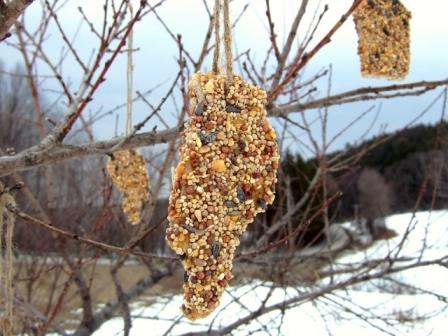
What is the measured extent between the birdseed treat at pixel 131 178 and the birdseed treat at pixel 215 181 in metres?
0.84

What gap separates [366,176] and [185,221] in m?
12.9

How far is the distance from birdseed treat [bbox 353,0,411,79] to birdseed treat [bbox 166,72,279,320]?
0.77 meters

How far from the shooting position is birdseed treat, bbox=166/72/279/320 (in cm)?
67

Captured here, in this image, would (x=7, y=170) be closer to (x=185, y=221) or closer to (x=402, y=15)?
(x=185, y=221)

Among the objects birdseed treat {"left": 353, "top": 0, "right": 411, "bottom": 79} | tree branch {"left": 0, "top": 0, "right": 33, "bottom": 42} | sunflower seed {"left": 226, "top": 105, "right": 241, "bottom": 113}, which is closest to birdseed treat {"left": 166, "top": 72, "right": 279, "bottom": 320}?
sunflower seed {"left": 226, "top": 105, "right": 241, "bottom": 113}

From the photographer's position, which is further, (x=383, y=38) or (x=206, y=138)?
(x=383, y=38)

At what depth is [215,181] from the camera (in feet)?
2.22

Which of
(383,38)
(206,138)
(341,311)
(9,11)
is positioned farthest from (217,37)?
(341,311)

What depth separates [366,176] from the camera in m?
13.0

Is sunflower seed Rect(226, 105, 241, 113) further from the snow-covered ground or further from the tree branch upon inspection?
the snow-covered ground

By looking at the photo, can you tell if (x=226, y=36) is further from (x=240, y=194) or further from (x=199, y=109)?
(x=240, y=194)

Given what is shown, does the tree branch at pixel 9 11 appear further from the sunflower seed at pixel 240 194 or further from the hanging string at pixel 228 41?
the sunflower seed at pixel 240 194

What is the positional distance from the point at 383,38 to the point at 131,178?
0.79 metres

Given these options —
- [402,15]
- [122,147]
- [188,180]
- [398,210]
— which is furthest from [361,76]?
[398,210]
